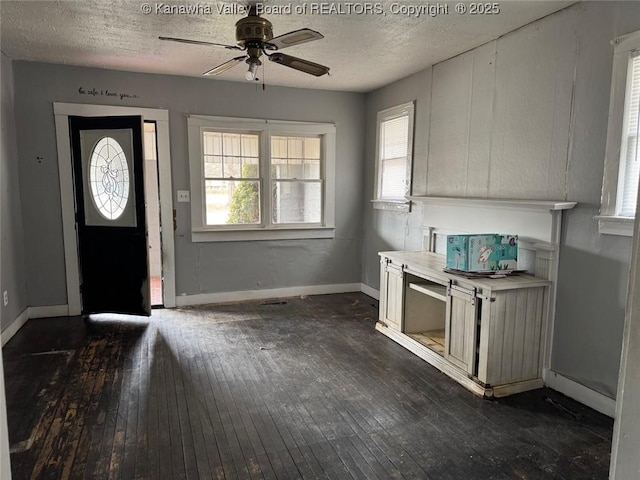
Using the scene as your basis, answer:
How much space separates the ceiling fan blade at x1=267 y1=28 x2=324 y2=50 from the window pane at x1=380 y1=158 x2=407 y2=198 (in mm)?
2576

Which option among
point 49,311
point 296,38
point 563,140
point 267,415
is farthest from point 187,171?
point 563,140

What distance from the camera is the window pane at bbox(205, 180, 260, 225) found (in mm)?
5168

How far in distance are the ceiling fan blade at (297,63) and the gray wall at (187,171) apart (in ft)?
7.65

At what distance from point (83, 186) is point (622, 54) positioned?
15.8ft

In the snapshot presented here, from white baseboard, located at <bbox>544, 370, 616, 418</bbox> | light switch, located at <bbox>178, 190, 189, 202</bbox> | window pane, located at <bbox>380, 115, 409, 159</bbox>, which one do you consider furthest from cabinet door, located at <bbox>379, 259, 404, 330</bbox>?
light switch, located at <bbox>178, 190, 189, 202</bbox>

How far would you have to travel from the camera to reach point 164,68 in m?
4.51

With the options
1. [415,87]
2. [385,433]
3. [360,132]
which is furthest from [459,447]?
[360,132]

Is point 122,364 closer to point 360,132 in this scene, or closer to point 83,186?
point 83,186

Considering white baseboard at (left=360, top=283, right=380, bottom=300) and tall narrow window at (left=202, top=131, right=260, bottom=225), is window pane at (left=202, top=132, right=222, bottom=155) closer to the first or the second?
tall narrow window at (left=202, top=131, right=260, bottom=225)

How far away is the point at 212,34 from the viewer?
3.41m

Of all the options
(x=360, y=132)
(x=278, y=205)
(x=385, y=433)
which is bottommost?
(x=385, y=433)

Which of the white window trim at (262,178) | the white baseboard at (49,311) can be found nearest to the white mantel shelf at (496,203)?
the white window trim at (262,178)

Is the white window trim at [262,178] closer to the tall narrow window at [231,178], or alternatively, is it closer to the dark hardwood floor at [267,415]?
the tall narrow window at [231,178]

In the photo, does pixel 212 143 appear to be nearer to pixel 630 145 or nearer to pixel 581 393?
pixel 630 145
